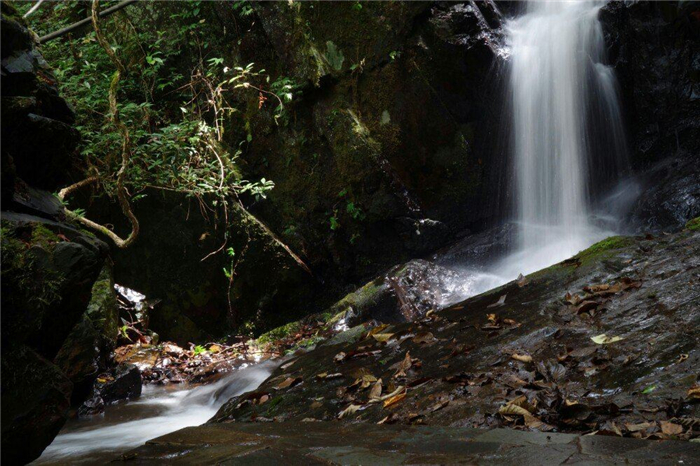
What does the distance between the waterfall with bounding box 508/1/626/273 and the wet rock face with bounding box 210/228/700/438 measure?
3636 millimetres

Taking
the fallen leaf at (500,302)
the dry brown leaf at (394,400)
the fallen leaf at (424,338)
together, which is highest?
the fallen leaf at (424,338)

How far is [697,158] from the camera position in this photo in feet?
26.1

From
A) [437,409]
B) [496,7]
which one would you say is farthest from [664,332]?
[496,7]

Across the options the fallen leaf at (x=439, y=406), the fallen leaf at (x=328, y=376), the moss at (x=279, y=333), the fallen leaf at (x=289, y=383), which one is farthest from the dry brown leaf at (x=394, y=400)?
the moss at (x=279, y=333)

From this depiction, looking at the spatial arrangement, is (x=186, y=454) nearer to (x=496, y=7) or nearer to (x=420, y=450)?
(x=420, y=450)

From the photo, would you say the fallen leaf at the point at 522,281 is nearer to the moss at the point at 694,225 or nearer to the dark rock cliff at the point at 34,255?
the moss at the point at 694,225

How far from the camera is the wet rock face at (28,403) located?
2.45 m

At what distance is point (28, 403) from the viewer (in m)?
2.52

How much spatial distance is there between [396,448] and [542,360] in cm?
139

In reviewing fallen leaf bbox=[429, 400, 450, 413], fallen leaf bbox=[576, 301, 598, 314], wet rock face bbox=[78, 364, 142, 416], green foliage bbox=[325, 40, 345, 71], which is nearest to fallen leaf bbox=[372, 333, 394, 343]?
fallen leaf bbox=[576, 301, 598, 314]

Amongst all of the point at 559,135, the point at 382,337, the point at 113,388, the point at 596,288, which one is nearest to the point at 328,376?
the point at 382,337

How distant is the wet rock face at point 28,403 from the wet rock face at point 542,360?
161 centimetres

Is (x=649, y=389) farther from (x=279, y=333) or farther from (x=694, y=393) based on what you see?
(x=279, y=333)

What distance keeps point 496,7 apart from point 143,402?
9.40 meters
